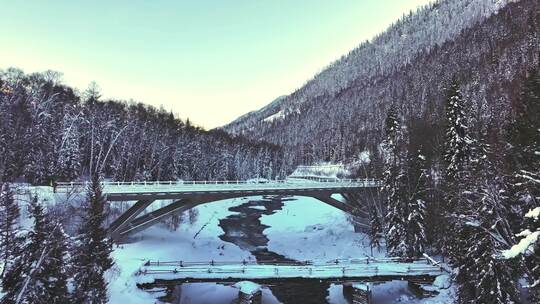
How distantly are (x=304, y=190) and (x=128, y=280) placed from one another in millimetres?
26901

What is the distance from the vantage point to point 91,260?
66.1 ft

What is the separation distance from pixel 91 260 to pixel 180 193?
1888cm

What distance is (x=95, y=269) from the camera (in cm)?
1991

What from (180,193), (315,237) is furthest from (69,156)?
(315,237)

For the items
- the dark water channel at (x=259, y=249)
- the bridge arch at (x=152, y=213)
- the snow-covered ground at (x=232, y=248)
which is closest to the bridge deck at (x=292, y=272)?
the dark water channel at (x=259, y=249)

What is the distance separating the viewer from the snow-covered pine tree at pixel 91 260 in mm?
19297

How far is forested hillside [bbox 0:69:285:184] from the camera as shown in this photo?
4802cm

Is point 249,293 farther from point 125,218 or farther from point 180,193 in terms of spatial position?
point 125,218

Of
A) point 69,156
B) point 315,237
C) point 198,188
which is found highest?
point 69,156

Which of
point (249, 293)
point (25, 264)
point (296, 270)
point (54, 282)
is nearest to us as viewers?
point (54, 282)

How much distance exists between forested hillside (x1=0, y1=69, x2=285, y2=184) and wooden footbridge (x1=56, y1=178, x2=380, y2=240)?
555cm

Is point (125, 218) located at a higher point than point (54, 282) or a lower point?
higher

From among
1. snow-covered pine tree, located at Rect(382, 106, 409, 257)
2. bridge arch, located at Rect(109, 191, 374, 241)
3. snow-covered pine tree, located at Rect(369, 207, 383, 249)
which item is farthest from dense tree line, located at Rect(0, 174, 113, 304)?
snow-covered pine tree, located at Rect(369, 207, 383, 249)

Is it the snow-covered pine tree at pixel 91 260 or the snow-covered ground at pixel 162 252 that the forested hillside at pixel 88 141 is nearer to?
the snow-covered pine tree at pixel 91 260
